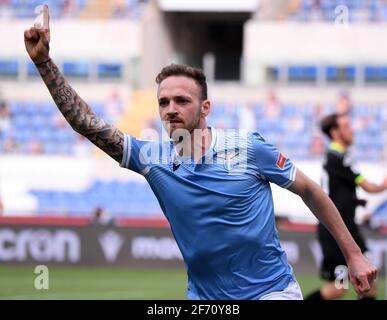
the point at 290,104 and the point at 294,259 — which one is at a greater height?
the point at 290,104

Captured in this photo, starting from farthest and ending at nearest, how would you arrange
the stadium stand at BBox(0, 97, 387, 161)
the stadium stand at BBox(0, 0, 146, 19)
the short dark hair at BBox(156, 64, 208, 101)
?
the stadium stand at BBox(0, 0, 146, 19) < the stadium stand at BBox(0, 97, 387, 161) < the short dark hair at BBox(156, 64, 208, 101)

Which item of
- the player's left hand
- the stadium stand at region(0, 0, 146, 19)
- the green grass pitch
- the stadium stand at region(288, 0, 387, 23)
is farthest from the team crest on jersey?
the stadium stand at region(0, 0, 146, 19)

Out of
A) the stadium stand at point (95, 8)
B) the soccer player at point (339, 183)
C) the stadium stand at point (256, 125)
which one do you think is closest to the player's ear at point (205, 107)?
the soccer player at point (339, 183)

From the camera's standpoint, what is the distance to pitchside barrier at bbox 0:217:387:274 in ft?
57.1

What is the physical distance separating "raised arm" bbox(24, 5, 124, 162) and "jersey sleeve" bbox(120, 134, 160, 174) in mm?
36

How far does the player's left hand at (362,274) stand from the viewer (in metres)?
4.90

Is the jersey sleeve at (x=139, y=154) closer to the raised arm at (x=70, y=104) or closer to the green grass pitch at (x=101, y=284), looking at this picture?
the raised arm at (x=70, y=104)

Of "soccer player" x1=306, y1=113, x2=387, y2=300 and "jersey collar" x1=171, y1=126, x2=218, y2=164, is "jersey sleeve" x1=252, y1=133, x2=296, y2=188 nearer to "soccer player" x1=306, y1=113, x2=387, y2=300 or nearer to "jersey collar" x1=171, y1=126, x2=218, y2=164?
"jersey collar" x1=171, y1=126, x2=218, y2=164

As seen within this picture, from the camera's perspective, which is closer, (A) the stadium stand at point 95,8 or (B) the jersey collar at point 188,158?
(B) the jersey collar at point 188,158

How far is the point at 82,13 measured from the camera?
27422 mm

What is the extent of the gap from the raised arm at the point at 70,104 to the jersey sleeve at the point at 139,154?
4 cm

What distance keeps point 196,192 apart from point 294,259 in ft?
39.3
